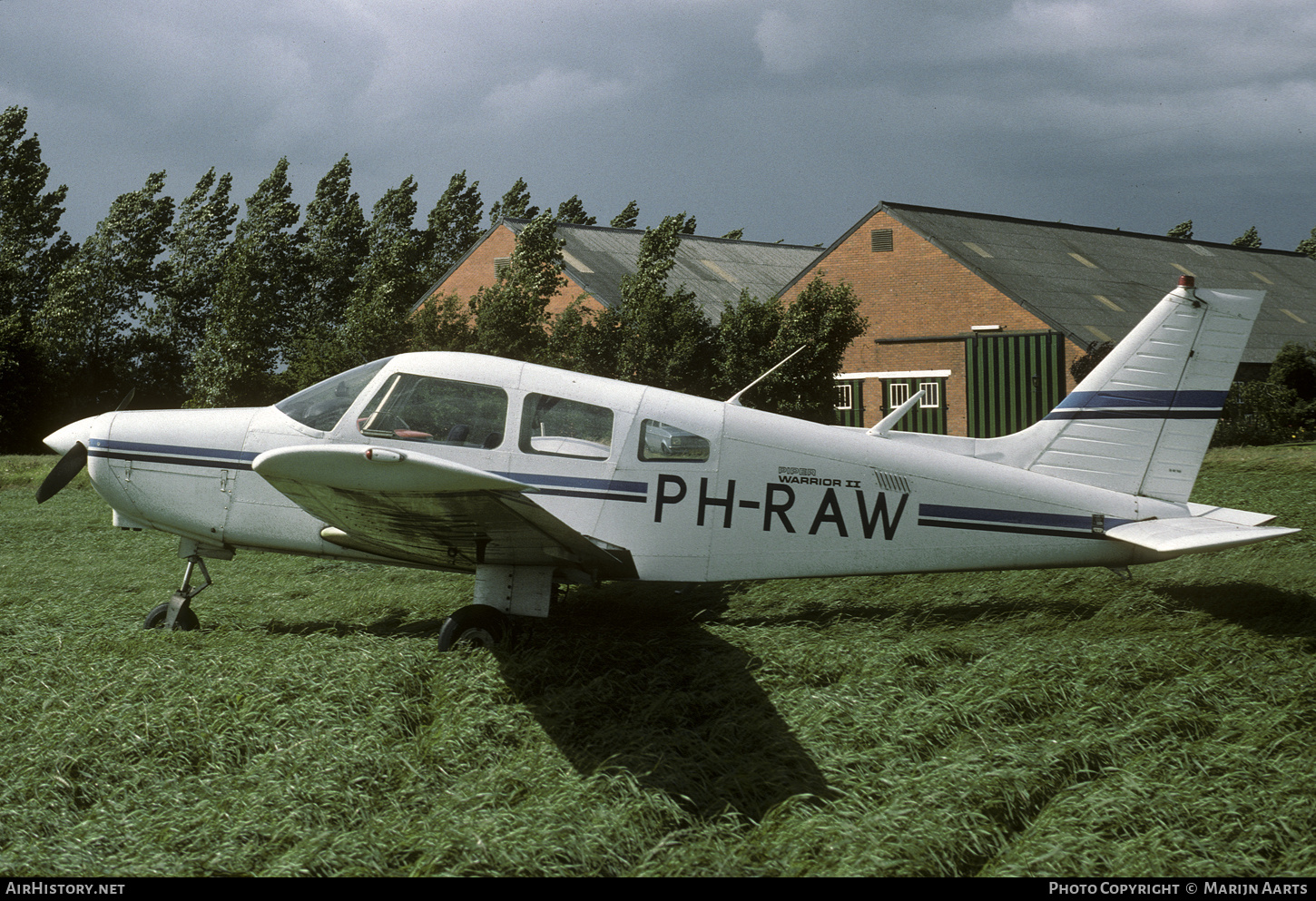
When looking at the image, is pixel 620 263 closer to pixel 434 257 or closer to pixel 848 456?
pixel 434 257

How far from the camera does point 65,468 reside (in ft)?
22.5

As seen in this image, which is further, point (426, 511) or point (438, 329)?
point (438, 329)

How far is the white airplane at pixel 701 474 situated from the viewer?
621 cm

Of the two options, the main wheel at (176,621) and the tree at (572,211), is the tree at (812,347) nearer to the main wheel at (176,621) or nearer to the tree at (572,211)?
the main wheel at (176,621)

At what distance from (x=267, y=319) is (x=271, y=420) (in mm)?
30356

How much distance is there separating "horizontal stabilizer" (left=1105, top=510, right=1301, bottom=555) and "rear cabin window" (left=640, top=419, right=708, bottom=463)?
2.84 meters

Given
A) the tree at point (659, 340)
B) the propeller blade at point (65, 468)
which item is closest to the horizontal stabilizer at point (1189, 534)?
the propeller blade at point (65, 468)

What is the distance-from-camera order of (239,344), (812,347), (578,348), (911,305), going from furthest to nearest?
(239,344)
(911,305)
(578,348)
(812,347)

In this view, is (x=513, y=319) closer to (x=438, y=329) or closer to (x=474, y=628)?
(x=438, y=329)

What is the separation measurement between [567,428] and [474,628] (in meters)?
1.40

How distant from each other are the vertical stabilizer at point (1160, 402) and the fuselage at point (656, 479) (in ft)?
0.70

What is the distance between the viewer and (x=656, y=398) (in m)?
6.36

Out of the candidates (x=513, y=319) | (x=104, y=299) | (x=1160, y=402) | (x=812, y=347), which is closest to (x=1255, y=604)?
(x=1160, y=402)

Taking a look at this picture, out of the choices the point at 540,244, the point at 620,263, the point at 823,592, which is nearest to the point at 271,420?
the point at 823,592
